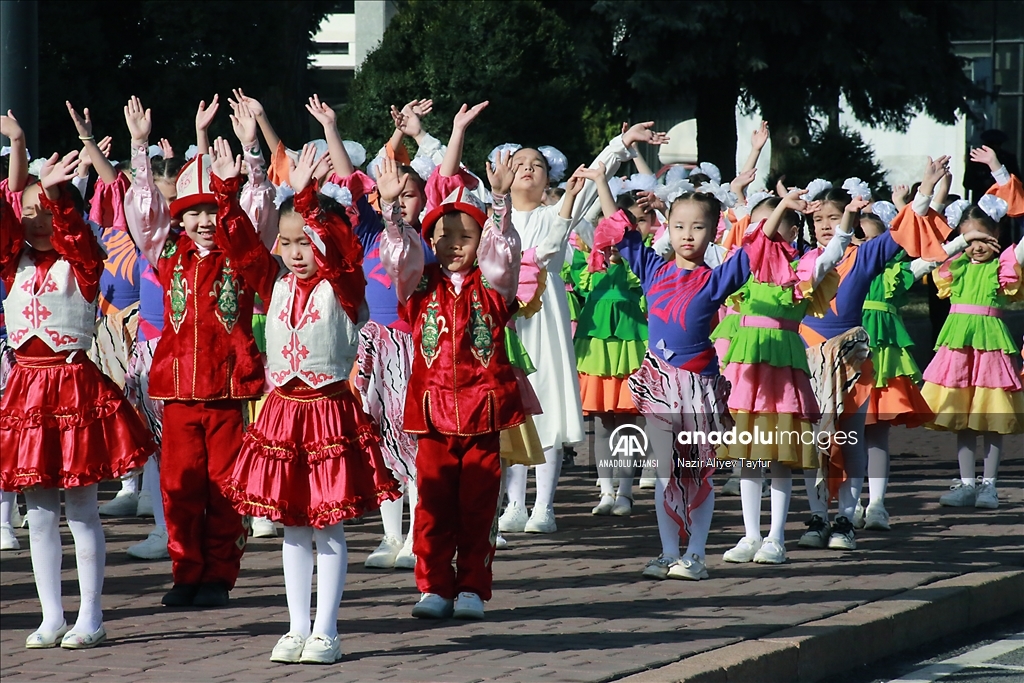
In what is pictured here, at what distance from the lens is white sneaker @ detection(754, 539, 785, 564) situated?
24.8ft

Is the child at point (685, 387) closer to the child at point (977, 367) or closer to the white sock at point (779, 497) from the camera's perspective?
the white sock at point (779, 497)

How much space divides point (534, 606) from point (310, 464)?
1396 mm

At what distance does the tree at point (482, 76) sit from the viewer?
1712 cm

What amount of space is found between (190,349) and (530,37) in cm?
1148

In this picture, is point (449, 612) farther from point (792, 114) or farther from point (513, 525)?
point (792, 114)

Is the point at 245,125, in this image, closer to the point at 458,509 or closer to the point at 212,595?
the point at 458,509

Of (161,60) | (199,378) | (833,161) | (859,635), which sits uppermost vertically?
(833,161)

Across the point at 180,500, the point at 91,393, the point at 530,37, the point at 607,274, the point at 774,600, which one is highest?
the point at 530,37

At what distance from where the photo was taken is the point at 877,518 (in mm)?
8602

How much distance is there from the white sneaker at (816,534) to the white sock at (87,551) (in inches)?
146

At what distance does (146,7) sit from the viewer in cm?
1673

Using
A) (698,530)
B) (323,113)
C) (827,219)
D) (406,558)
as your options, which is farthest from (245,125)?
(827,219)

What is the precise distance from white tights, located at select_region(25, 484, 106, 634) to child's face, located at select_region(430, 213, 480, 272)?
1614mm

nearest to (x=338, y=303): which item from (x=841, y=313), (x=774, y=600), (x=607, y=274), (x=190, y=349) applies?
(x=190, y=349)
